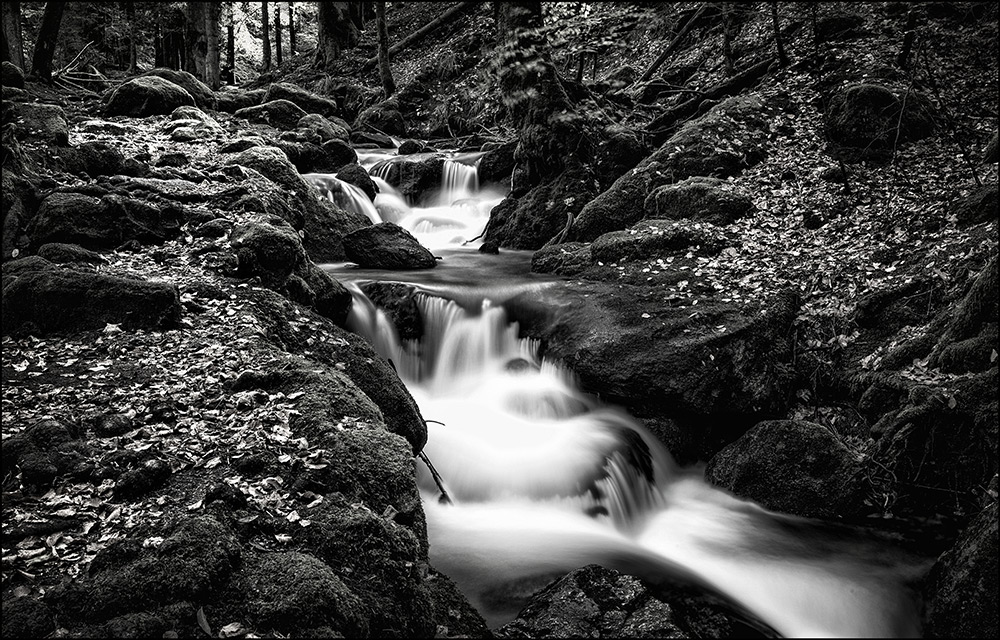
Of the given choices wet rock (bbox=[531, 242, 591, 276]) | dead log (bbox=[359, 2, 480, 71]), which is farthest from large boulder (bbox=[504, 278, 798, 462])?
dead log (bbox=[359, 2, 480, 71])

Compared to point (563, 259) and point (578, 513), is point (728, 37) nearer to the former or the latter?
point (563, 259)

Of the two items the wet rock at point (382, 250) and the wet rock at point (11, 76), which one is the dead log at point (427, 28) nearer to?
the wet rock at point (11, 76)

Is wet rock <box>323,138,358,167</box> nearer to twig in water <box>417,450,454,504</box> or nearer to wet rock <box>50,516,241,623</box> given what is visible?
twig in water <box>417,450,454,504</box>

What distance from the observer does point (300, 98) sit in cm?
2055

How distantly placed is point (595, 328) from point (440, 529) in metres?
3.60

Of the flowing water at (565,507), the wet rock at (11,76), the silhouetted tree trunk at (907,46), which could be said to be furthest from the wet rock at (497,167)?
the wet rock at (11,76)

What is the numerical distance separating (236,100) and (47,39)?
17.4 feet

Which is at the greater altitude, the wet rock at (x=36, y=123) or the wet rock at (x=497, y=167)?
the wet rock at (x=497, y=167)

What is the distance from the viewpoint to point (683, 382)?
7.59m

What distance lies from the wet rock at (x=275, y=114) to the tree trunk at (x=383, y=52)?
6.29 m

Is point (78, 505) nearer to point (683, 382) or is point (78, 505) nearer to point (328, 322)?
point (328, 322)

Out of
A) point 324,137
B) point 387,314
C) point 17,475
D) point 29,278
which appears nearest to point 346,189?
point 324,137

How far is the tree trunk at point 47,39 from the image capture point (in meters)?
11.7

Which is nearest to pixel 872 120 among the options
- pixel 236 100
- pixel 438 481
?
pixel 438 481
